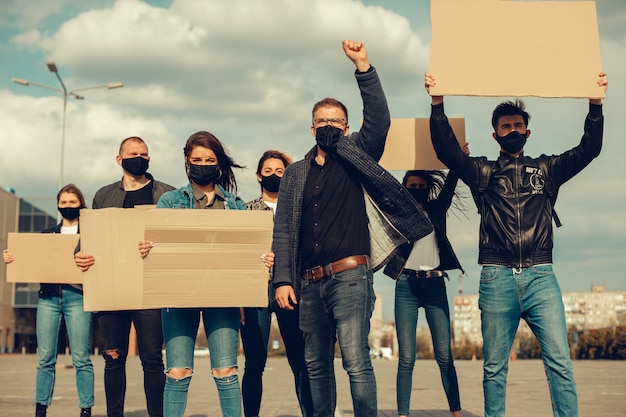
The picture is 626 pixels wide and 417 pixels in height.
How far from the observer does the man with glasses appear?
16.5 feet

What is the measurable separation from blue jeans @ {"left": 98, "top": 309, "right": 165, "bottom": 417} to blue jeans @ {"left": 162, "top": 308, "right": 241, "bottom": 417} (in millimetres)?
937

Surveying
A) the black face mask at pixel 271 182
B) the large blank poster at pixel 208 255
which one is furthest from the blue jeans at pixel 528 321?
the black face mask at pixel 271 182

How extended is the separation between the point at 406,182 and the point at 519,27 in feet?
6.19

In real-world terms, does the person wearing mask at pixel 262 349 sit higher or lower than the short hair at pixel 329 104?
lower

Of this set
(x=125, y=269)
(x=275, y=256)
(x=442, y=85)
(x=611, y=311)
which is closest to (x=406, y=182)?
(x=442, y=85)

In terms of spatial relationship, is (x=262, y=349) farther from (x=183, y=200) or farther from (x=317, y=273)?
(x=317, y=273)

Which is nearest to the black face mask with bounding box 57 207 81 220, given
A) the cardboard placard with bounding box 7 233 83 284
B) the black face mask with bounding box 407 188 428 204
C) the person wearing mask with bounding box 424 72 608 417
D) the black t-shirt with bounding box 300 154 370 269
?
the cardboard placard with bounding box 7 233 83 284

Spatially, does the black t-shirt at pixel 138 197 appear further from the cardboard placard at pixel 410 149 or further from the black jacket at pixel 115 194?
the cardboard placard at pixel 410 149

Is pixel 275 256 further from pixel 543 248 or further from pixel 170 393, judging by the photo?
pixel 543 248

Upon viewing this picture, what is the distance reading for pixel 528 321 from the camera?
5.54 meters

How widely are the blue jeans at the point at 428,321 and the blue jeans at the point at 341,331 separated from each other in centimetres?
199

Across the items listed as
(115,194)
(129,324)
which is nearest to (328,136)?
(115,194)

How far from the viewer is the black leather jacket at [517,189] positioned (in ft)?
18.0

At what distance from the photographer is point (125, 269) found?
5500 millimetres
